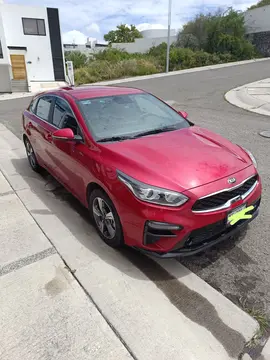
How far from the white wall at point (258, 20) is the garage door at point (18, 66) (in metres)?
26.7

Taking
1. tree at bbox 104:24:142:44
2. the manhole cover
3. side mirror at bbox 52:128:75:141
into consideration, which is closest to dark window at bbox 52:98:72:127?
side mirror at bbox 52:128:75:141

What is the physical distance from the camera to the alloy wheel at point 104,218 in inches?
106

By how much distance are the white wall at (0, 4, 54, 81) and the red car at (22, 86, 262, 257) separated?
2126 centimetres

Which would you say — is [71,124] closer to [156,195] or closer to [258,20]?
[156,195]

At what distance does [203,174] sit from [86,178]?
1.26m

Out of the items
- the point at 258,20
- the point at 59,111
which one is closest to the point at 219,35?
the point at 258,20

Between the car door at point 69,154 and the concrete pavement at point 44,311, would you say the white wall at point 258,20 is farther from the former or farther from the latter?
the concrete pavement at point 44,311

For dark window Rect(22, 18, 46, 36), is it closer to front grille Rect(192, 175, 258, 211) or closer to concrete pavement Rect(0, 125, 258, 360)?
concrete pavement Rect(0, 125, 258, 360)

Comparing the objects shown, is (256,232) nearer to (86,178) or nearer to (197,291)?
(197,291)

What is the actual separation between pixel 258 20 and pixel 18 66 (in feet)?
90.9

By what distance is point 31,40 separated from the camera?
22141 mm

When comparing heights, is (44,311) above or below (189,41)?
below

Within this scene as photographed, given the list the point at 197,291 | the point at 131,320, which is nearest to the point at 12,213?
the point at 131,320

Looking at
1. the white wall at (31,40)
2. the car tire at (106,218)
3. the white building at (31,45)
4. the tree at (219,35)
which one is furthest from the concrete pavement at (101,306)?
the tree at (219,35)
